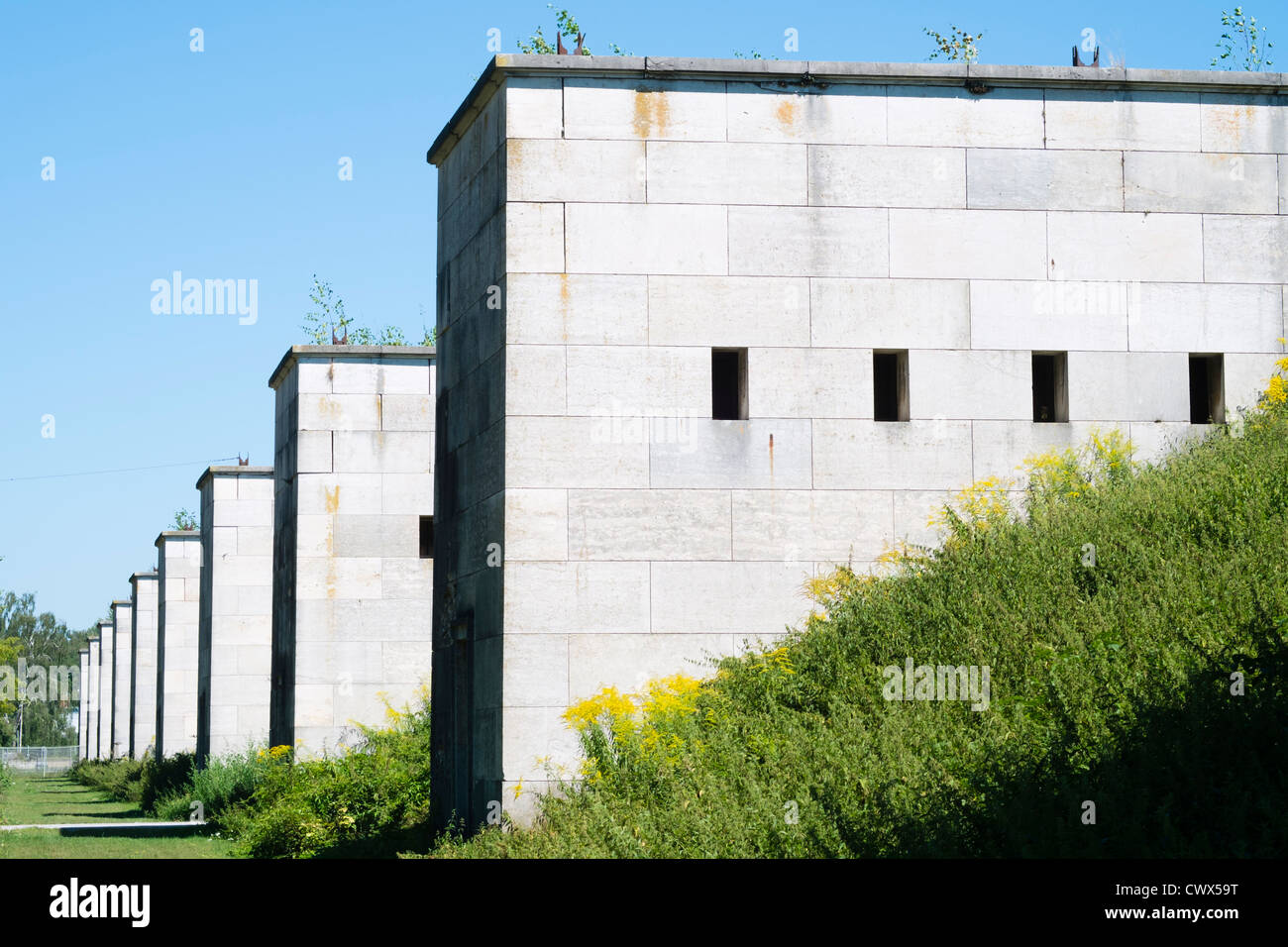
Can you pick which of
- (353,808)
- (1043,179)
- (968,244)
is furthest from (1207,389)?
(353,808)

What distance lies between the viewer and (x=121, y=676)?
207 ft

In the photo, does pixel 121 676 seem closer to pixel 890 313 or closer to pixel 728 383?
pixel 728 383

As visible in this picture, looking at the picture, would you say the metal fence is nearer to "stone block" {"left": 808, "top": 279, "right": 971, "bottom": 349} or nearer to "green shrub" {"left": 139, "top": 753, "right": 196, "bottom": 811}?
"green shrub" {"left": 139, "top": 753, "right": 196, "bottom": 811}

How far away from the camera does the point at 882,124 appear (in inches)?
599

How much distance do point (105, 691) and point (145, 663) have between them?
18.2 metres

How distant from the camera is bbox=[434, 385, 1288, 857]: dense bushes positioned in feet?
28.2

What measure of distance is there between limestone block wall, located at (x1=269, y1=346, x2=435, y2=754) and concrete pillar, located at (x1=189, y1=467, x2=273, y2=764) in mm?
7143

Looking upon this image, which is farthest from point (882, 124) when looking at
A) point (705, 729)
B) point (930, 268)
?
point (705, 729)

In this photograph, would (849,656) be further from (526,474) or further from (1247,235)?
(1247,235)

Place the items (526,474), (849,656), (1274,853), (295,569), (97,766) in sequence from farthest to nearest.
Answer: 1. (97,766)
2. (295,569)
3. (526,474)
4. (849,656)
5. (1274,853)

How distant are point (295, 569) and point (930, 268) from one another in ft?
47.1

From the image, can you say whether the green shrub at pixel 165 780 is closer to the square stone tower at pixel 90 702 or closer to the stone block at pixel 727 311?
the stone block at pixel 727 311

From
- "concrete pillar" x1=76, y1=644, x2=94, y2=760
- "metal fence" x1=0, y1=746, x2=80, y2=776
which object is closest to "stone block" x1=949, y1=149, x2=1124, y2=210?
"concrete pillar" x1=76, y1=644, x2=94, y2=760

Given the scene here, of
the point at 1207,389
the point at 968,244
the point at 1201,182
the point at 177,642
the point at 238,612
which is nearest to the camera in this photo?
the point at 968,244
